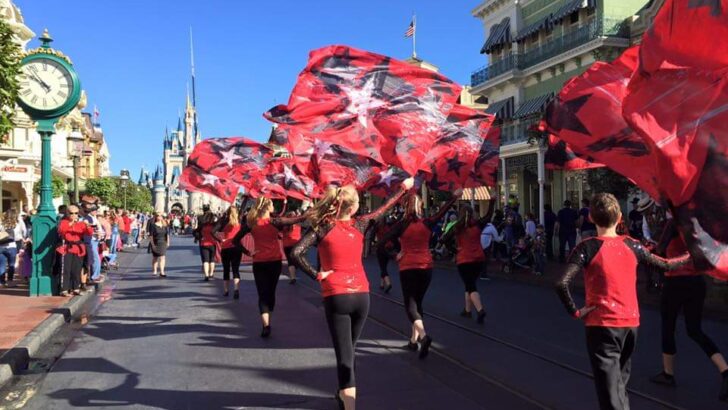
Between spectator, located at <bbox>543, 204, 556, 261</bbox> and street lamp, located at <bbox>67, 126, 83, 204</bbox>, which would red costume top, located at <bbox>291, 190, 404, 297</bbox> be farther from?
street lamp, located at <bbox>67, 126, 83, 204</bbox>

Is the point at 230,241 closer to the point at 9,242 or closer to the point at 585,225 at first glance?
the point at 9,242

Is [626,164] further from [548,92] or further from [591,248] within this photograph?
[548,92]

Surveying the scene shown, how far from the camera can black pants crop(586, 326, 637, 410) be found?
12.2 ft

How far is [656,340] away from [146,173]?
163183mm

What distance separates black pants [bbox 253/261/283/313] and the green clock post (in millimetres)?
5635

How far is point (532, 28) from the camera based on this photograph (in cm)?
2847

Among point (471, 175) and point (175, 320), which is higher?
point (471, 175)

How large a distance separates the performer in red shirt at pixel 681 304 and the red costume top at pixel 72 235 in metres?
9.97

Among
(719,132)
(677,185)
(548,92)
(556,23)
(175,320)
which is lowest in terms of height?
(175,320)

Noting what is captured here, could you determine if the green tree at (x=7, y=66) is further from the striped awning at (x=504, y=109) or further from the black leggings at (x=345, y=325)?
the striped awning at (x=504, y=109)

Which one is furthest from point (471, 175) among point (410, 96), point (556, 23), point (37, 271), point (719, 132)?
point (556, 23)

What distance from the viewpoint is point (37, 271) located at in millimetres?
11594

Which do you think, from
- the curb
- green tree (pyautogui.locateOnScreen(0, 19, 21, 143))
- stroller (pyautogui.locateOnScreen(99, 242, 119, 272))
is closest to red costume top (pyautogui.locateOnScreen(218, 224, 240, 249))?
the curb

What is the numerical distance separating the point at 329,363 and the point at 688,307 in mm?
3453
